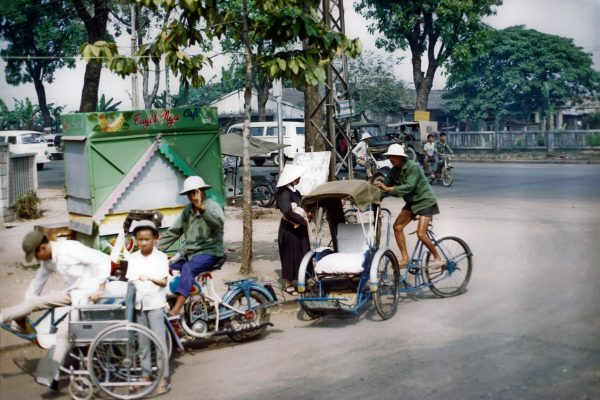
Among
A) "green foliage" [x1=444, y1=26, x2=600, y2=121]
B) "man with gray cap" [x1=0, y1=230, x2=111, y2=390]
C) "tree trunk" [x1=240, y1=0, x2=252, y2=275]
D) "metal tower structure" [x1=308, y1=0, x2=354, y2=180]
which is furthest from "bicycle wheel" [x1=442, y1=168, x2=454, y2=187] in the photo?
"man with gray cap" [x1=0, y1=230, x2=111, y2=390]

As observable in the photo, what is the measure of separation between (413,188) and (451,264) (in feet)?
3.26

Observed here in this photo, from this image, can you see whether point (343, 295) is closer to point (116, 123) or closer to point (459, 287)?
point (459, 287)

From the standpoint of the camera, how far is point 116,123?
10.1 meters

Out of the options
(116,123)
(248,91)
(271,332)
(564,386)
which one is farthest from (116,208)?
(564,386)

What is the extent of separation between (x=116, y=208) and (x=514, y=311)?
5.46 meters

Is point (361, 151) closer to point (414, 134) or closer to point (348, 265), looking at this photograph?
point (414, 134)

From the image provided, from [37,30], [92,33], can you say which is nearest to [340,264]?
[92,33]

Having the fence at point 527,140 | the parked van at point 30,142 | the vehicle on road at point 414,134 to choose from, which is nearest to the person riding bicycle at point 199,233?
the fence at point 527,140

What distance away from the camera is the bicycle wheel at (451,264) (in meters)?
8.62

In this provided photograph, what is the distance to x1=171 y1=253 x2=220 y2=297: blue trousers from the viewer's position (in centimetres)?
669

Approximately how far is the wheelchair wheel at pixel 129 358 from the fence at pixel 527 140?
878 inches

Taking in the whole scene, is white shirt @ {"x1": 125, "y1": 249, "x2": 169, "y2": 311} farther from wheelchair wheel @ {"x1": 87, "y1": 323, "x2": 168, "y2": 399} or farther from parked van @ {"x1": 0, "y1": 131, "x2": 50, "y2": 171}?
parked van @ {"x1": 0, "y1": 131, "x2": 50, "y2": 171}

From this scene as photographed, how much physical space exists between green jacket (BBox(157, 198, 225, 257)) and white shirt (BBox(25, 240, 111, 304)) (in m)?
0.95

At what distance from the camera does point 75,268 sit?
602cm
